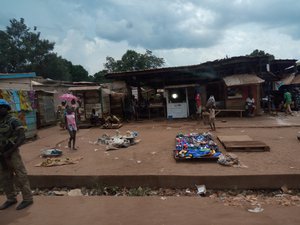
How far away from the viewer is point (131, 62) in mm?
45000

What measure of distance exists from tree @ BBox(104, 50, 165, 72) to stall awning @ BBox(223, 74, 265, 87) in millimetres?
27653

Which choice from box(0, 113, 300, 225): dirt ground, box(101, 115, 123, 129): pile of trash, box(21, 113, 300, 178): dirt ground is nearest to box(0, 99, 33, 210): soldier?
box(0, 113, 300, 225): dirt ground

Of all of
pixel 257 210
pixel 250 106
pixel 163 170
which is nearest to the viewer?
pixel 257 210

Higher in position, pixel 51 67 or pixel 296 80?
pixel 51 67

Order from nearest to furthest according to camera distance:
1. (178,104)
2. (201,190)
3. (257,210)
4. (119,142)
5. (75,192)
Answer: (257,210), (201,190), (75,192), (119,142), (178,104)

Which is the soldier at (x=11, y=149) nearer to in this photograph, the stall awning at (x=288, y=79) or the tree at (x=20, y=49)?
the stall awning at (x=288, y=79)

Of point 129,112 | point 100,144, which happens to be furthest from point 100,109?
point 100,144

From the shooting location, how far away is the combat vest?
486 centimetres

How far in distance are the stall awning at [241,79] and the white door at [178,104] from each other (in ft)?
9.31

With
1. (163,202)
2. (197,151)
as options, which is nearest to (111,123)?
(197,151)

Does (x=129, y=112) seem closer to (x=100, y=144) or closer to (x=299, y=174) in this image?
(x=100, y=144)

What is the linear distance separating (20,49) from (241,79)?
117 feet

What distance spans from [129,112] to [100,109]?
2.95 meters

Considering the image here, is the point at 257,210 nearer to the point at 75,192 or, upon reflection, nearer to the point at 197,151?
the point at 197,151
